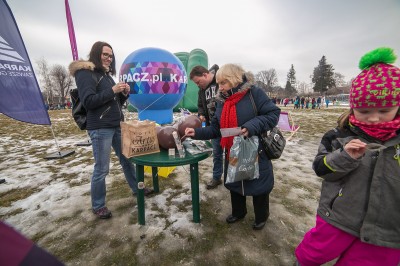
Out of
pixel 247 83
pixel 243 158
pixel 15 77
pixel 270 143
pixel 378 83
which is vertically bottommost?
pixel 243 158

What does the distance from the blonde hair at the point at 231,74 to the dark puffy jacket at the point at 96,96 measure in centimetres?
131

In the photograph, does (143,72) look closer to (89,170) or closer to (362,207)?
(89,170)

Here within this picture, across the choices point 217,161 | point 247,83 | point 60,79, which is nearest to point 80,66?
point 247,83

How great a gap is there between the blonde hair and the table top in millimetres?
835

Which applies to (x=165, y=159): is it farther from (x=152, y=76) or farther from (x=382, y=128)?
(x=152, y=76)

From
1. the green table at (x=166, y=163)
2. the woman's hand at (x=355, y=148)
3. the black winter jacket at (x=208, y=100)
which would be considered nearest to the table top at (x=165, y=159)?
the green table at (x=166, y=163)

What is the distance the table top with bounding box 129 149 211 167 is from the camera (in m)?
1.99

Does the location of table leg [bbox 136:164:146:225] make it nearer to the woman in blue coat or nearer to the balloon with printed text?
the woman in blue coat

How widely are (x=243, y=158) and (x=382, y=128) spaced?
1001mm

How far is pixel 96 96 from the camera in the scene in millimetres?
2238

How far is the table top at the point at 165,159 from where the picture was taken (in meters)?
1.99

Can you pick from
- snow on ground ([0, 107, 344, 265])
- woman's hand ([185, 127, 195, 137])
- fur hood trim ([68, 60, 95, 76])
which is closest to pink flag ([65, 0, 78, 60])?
snow on ground ([0, 107, 344, 265])

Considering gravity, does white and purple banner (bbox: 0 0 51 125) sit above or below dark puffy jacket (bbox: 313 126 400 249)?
above

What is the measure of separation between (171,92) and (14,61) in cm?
383
